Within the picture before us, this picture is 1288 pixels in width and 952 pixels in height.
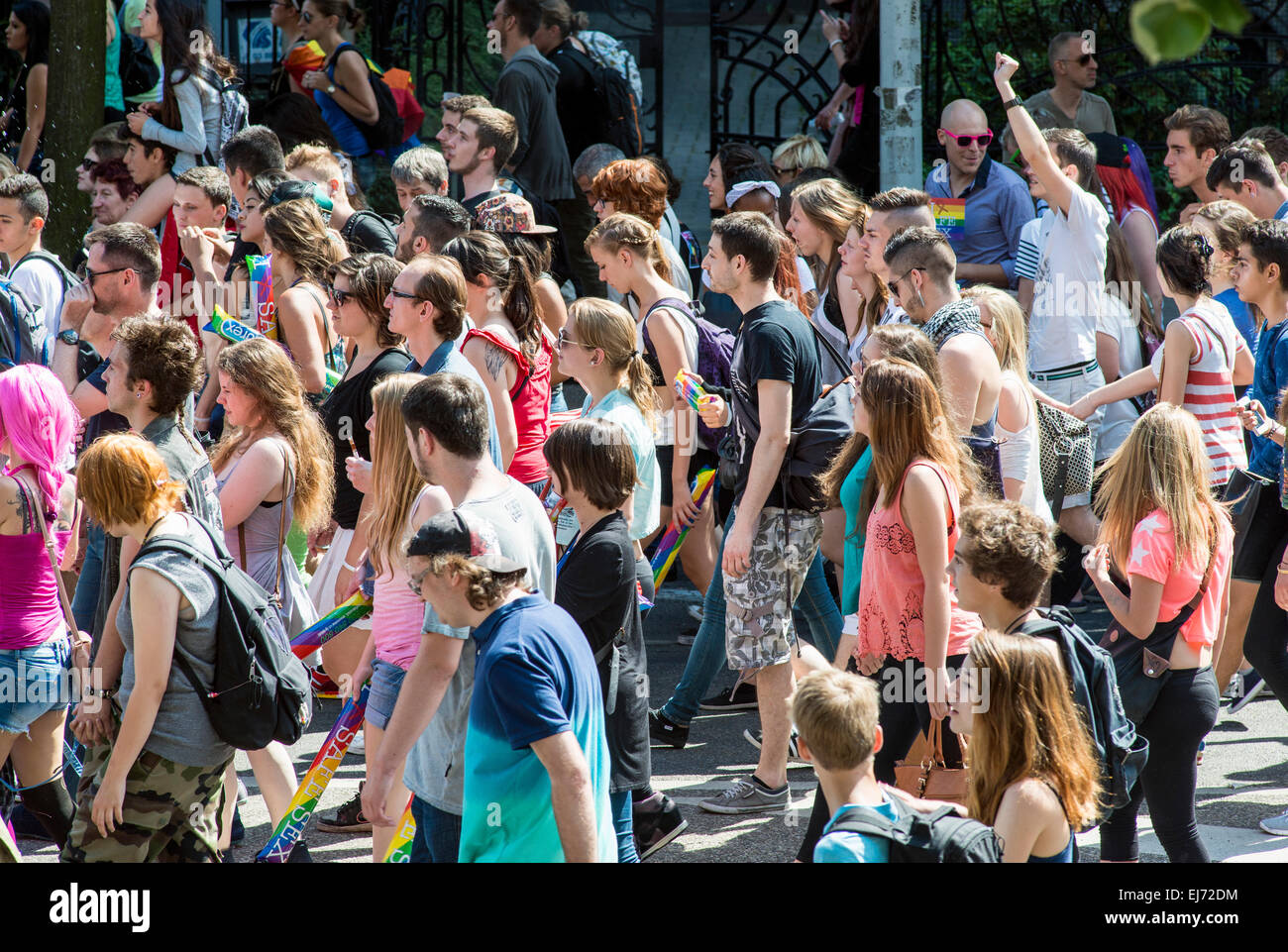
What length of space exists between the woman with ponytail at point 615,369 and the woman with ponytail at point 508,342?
0.49m

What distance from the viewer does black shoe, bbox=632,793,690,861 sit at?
4527mm

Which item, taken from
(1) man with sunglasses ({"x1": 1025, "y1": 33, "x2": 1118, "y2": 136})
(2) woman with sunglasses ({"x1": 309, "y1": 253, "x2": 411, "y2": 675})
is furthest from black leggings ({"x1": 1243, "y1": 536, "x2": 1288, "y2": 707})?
(1) man with sunglasses ({"x1": 1025, "y1": 33, "x2": 1118, "y2": 136})

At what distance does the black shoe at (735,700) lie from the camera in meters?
6.45

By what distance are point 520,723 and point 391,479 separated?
1.38m

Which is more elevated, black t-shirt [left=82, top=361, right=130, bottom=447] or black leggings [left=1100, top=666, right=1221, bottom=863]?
black t-shirt [left=82, top=361, right=130, bottom=447]

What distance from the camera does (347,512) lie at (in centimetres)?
524

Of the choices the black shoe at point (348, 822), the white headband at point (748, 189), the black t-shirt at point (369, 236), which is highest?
the white headband at point (748, 189)

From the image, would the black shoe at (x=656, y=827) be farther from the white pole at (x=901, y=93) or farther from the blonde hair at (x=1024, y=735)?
the white pole at (x=901, y=93)

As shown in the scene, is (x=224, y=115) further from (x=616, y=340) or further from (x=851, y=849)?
(x=851, y=849)

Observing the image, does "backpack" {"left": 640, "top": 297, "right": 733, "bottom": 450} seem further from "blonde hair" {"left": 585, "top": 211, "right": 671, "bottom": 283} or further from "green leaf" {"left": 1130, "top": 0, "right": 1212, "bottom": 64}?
"green leaf" {"left": 1130, "top": 0, "right": 1212, "bottom": 64}

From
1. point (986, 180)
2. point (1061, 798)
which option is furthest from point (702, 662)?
point (986, 180)

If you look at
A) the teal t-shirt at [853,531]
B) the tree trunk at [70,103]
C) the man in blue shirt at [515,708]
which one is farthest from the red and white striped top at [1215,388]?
the tree trunk at [70,103]

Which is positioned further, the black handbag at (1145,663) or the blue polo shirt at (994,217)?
the blue polo shirt at (994,217)

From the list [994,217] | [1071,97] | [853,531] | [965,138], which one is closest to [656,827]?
[853,531]
